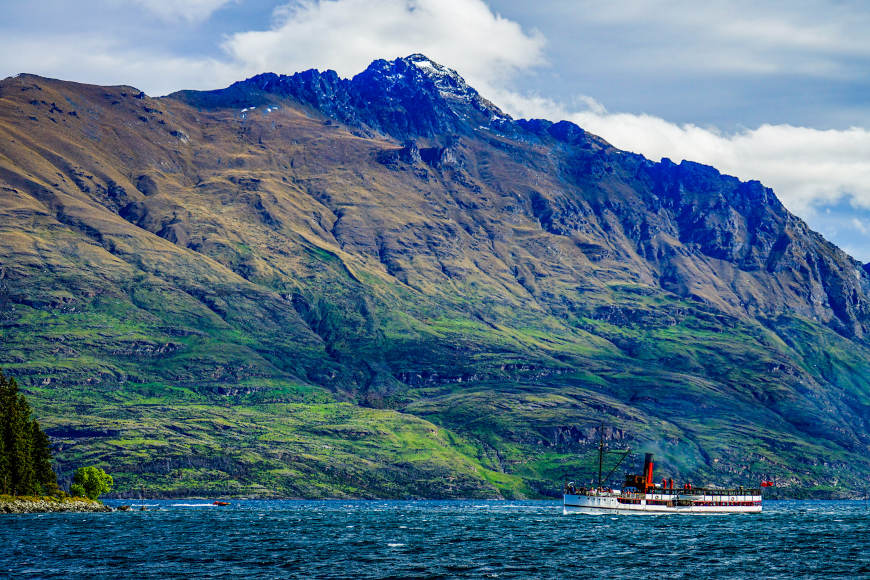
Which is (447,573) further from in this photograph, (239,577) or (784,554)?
(784,554)

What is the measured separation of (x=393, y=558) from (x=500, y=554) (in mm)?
17999

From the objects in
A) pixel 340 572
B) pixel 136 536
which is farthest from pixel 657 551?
pixel 136 536

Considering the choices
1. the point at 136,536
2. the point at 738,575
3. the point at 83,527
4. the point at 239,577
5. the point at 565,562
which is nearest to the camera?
the point at 239,577

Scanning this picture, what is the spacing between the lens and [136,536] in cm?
18188

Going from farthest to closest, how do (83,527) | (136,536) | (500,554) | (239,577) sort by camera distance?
(83,527)
(136,536)
(500,554)
(239,577)

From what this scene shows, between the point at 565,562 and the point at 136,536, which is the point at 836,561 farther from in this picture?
the point at 136,536

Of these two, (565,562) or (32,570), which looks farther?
(565,562)

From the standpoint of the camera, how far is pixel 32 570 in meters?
124

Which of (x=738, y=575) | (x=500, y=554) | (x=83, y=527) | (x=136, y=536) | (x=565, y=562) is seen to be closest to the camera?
(x=738, y=575)

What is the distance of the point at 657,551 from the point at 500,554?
27.5 meters

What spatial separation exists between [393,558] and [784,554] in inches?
2511

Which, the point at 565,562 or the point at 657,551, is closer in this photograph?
the point at 565,562

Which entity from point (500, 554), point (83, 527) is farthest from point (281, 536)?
point (500, 554)

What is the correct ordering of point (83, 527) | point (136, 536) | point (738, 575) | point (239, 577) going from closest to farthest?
point (239, 577) → point (738, 575) → point (136, 536) → point (83, 527)
